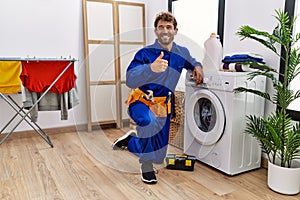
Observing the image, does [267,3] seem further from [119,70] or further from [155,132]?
[119,70]

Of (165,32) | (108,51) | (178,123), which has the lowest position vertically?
(178,123)

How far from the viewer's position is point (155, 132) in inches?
88.0

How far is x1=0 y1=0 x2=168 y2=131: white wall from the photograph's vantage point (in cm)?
311

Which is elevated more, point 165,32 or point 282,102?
point 165,32

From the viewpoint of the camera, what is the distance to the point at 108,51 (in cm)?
366

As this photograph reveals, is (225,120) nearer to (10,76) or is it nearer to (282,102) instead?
(282,102)

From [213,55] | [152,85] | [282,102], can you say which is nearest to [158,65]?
[152,85]

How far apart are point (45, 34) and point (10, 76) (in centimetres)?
91

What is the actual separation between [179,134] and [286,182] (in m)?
1.22

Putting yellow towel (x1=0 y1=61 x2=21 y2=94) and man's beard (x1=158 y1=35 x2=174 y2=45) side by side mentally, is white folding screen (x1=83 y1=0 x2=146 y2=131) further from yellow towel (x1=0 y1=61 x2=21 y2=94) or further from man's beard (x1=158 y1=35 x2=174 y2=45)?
man's beard (x1=158 y1=35 x2=174 y2=45)

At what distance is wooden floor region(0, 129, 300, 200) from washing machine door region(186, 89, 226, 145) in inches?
12.2

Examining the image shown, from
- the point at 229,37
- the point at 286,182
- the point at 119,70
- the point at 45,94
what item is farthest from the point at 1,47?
the point at 286,182

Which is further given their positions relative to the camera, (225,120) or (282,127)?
(225,120)

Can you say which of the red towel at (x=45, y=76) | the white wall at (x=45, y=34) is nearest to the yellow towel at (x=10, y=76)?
the red towel at (x=45, y=76)
